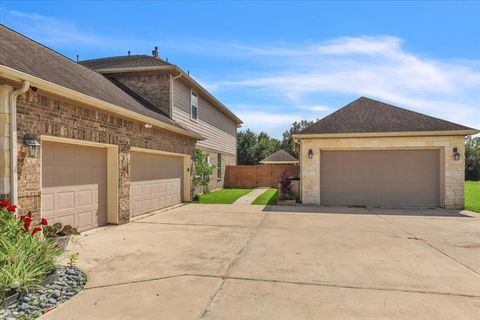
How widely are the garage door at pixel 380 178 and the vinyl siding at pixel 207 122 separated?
6.63 meters

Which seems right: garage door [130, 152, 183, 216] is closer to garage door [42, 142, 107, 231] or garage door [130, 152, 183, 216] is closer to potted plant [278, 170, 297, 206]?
garage door [42, 142, 107, 231]

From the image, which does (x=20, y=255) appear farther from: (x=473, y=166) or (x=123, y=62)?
(x=473, y=166)

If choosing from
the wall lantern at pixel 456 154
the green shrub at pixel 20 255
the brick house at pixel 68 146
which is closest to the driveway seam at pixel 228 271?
the green shrub at pixel 20 255

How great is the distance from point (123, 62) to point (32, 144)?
10209 millimetres

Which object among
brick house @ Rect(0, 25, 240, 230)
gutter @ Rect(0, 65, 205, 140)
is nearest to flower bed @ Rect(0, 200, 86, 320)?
brick house @ Rect(0, 25, 240, 230)

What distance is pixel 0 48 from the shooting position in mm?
6285

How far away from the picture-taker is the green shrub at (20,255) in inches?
146

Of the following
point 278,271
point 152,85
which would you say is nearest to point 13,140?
point 278,271

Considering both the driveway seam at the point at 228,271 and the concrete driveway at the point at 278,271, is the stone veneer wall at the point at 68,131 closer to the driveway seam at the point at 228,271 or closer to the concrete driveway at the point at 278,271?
the concrete driveway at the point at 278,271

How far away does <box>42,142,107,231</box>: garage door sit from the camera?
21.5 ft

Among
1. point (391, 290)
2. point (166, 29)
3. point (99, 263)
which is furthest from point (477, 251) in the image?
point (166, 29)

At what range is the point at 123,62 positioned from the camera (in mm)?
14867

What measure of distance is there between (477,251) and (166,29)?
421 inches

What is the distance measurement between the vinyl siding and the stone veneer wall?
411cm
